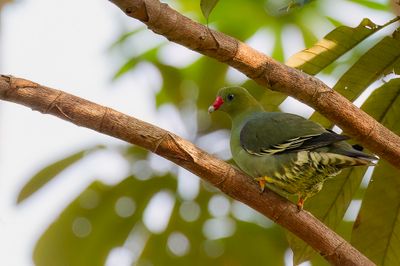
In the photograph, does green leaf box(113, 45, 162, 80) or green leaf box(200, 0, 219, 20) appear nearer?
green leaf box(200, 0, 219, 20)

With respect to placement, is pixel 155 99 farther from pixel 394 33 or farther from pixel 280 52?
pixel 394 33

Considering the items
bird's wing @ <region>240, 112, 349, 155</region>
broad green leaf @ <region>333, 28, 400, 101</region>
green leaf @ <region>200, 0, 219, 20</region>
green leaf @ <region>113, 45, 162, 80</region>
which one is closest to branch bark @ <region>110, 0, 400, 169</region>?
green leaf @ <region>200, 0, 219, 20</region>

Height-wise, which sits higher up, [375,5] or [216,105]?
[375,5]

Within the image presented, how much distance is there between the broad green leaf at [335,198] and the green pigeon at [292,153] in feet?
0.47

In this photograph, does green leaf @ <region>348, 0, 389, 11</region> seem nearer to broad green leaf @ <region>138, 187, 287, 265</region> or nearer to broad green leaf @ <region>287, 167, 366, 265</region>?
broad green leaf @ <region>138, 187, 287, 265</region>

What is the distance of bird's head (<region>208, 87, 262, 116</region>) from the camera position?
4.32 metres

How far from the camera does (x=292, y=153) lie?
3.56 metres

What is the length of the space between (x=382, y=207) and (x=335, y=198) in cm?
22

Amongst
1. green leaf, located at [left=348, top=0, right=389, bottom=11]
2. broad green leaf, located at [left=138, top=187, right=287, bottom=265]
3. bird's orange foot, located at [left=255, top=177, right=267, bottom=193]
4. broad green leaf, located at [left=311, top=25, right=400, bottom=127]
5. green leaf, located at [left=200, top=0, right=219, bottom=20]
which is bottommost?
broad green leaf, located at [left=138, top=187, right=287, bottom=265]

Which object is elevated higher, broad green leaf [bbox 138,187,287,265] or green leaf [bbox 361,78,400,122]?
green leaf [bbox 361,78,400,122]

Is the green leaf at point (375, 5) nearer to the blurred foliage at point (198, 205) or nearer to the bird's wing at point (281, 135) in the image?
the blurred foliage at point (198, 205)

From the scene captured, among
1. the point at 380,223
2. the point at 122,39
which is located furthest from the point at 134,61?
the point at 380,223

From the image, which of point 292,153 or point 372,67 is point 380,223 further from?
point 372,67

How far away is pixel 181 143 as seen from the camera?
289cm
